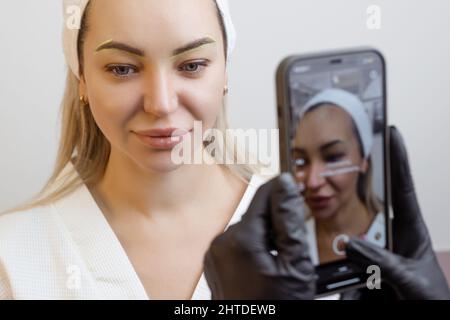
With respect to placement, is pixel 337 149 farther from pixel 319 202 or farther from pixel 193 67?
pixel 193 67

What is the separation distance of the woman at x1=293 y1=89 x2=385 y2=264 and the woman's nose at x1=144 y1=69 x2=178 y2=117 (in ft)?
0.43

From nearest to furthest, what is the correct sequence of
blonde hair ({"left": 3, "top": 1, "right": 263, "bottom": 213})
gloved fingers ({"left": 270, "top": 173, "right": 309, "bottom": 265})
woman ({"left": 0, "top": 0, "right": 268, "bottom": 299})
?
gloved fingers ({"left": 270, "top": 173, "right": 309, "bottom": 265})
woman ({"left": 0, "top": 0, "right": 268, "bottom": 299})
blonde hair ({"left": 3, "top": 1, "right": 263, "bottom": 213})

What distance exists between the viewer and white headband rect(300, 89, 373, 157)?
457 mm

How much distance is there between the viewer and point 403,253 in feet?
1.82

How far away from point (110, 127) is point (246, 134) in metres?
0.19

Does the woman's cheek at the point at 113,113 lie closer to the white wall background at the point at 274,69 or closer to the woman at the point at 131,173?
the woman at the point at 131,173

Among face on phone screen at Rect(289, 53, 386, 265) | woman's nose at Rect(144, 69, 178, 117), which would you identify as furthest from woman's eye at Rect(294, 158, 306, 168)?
woman's nose at Rect(144, 69, 178, 117)

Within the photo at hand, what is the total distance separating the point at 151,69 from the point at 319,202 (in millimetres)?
174

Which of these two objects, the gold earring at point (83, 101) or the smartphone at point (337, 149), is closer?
the smartphone at point (337, 149)

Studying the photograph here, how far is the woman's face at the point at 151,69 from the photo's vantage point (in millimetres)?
527

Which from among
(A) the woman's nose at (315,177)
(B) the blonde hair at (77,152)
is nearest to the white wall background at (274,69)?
(B) the blonde hair at (77,152)

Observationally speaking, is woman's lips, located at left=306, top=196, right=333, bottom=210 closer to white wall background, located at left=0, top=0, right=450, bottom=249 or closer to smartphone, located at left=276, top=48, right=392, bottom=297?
smartphone, located at left=276, top=48, right=392, bottom=297
